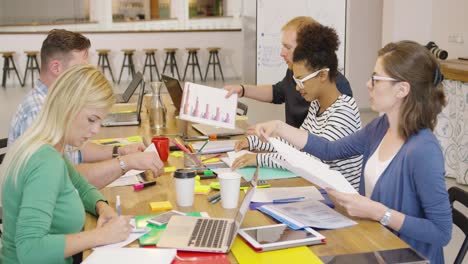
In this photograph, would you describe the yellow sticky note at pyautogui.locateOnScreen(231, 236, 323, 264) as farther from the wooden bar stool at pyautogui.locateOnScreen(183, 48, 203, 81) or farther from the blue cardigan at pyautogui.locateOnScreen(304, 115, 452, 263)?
the wooden bar stool at pyautogui.locateOnScreen(183, 48, 203, 81)

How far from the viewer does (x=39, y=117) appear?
5.57ft

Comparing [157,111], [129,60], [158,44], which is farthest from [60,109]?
[158,44]

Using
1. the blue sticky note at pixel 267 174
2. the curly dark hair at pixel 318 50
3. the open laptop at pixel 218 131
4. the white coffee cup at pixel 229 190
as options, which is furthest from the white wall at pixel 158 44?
the white coffee cup at pixel 229 190

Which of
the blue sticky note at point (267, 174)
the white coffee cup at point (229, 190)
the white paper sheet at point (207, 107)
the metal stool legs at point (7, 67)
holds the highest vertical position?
the white paper sheet at point (207, 107)

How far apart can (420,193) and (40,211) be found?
4.09 ft

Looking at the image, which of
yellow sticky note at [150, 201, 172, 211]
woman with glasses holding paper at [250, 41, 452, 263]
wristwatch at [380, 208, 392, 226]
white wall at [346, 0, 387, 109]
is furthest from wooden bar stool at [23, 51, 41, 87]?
wristwatch at [380, 208, 392, 226]

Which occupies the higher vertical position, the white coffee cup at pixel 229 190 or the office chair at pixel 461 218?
the white coffee cup at pixel 229 190

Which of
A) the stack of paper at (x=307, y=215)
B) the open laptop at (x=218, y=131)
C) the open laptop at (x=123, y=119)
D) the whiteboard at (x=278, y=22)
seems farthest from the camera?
the whiteboard at (x=278, y=22)

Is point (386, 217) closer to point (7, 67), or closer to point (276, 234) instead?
point (276, 234)

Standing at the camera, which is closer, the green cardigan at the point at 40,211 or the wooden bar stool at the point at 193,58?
the green cardigan at the point at 40,211

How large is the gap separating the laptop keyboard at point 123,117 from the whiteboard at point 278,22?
10.9ft

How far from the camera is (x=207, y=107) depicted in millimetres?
2846

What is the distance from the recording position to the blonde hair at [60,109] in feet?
5.41

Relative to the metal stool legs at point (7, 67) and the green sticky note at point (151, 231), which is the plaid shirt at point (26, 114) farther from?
the metal stool legs at point (7, 67)
